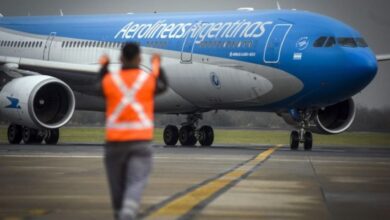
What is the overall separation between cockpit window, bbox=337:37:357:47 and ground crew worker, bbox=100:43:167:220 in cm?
1838

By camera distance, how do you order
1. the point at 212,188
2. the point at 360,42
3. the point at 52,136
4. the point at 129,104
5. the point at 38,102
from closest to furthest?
1. the point at 129,104
2. the point at 212,188
3. the point at 360,42
4. the point at 38,102
5. the point at 52,136

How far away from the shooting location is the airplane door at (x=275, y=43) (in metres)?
27.4

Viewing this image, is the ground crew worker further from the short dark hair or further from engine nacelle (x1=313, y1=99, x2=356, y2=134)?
engine nacelle (x1=313, y1=99, x2=356, y2=134)

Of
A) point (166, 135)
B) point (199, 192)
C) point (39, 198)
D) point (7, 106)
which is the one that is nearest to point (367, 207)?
point (199, 192)

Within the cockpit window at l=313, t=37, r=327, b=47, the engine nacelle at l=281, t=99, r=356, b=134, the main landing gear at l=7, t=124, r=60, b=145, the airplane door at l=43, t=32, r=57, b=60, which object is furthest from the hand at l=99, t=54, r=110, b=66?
the airplane door at l=43, t=32, r=57, b=60

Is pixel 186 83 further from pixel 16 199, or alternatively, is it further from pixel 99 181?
pixel 16 199

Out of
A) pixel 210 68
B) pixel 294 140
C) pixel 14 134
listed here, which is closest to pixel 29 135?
pixel 14 134

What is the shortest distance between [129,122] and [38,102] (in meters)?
20.3

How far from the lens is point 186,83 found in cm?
2962

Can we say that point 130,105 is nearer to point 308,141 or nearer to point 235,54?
point 235,54

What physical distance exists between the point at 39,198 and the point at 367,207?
3941 mm

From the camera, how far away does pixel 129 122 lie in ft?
30.1

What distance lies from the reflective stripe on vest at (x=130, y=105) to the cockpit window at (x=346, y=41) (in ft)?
60.5

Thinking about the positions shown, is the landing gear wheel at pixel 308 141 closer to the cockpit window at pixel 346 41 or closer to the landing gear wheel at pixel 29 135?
the cockpit window at pixel 346 41
